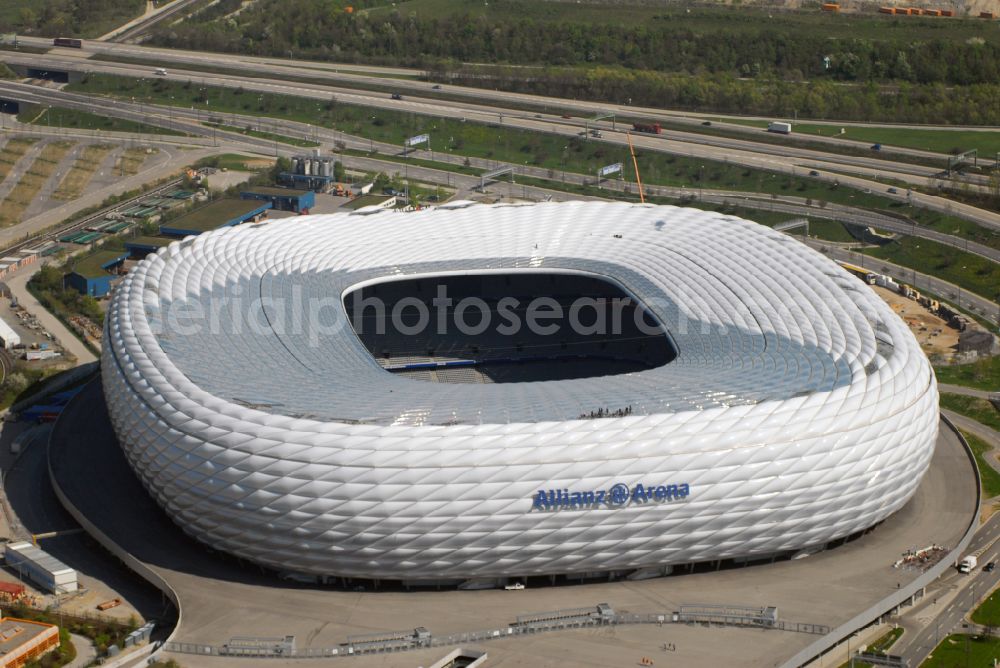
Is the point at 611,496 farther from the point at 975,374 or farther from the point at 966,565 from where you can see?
the point at 975,374

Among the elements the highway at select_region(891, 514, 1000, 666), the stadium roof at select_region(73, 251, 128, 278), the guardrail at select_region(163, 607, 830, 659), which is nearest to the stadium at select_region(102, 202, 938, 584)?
the guardrail at select_region(163, 607, 830, 659)

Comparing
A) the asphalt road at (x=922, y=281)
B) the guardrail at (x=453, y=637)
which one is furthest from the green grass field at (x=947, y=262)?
the guardrail at (x=453, y=637)

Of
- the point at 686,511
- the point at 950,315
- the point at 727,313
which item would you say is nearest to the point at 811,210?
the point at 950,315

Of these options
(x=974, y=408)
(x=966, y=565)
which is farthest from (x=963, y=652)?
(x=974, y=408)

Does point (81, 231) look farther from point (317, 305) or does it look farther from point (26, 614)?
point (26, 614)

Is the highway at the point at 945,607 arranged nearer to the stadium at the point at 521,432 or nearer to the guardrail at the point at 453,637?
the stadium at the point at 521,432

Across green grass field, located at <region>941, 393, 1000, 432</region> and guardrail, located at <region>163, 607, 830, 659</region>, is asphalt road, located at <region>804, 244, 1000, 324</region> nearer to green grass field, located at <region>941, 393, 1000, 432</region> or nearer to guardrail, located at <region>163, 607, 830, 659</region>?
green grass field, located at <region>941, 393, 1000, 432</region>
